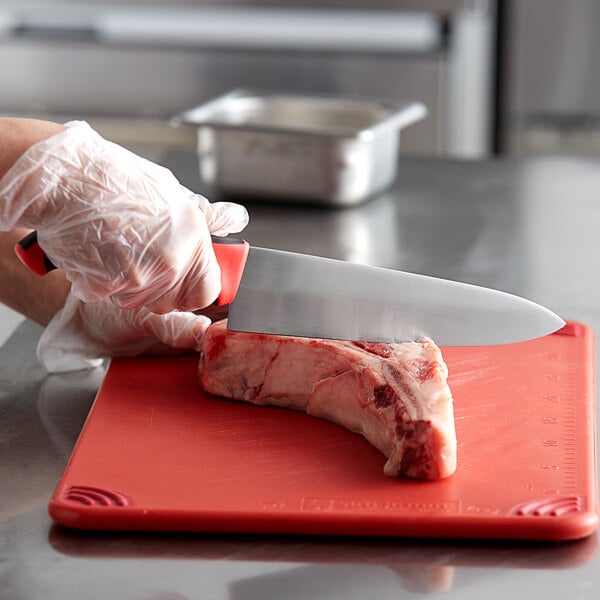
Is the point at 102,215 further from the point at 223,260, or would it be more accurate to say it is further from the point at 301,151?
the point at 301,151

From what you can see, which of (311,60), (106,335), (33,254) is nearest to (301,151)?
(106,335)

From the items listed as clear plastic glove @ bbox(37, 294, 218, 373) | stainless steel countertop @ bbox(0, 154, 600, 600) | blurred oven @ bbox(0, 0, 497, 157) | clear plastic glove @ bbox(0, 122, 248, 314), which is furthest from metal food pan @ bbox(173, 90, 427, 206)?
blurred oven @ bbox(0, 0, 497, 157)

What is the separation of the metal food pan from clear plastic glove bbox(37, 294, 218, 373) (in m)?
0.66

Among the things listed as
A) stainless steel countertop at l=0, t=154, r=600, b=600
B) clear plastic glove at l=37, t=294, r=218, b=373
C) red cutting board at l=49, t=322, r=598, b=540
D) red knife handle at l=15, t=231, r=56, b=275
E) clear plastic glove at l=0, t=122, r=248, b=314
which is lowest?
stainless steel countertop at l=0, t=154, r=600, b=600

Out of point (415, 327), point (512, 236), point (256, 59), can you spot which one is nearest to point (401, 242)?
point (512, 236)

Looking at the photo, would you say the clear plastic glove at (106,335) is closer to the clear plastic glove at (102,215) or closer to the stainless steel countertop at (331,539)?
the stainless steel countertop at (331,539)

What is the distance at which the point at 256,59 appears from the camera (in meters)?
3.28

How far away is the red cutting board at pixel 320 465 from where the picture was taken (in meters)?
1.09

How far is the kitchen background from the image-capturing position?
3260 millimetres

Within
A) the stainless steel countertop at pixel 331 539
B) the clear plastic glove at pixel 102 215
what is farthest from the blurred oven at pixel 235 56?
the clear plastic glove at pixel 102 215

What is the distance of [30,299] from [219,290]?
1.21 feet

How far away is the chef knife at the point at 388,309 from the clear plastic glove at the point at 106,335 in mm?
141

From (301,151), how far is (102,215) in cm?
91

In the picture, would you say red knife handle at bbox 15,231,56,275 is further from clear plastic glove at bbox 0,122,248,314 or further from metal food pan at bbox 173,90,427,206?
metal food pan at bbox 173,90,427,206
